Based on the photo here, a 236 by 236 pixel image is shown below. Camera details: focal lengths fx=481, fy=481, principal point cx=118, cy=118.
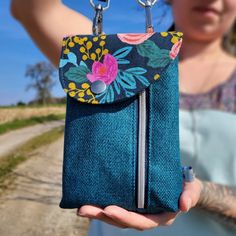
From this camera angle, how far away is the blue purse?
971 mm

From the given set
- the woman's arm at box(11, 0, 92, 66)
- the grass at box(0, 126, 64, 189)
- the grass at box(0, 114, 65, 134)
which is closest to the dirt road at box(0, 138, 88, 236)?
the grass at box(0, 126, 64, 189)

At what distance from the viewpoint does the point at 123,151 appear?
969 mm

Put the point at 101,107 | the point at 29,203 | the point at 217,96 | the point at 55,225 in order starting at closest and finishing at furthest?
1. the point at 101,107
2. the point at 217,96
3. the point at 55,225
4. the point at 29,203

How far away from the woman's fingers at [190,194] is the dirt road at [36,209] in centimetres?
384

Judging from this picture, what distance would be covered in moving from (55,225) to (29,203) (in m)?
1.00

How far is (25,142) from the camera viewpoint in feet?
40.5

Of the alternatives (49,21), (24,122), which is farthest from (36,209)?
(24,122)

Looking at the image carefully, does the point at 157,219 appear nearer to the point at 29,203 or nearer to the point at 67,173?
the point at 67,173

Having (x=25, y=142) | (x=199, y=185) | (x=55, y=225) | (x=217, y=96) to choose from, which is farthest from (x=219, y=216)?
(x=25, y=142)

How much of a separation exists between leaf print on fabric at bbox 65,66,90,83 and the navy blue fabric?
0.20 feet

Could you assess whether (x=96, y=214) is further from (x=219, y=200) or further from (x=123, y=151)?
(x=219, y=200)

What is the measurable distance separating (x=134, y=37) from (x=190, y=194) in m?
0.36

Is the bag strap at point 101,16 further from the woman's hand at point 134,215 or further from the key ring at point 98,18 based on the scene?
the woman's hand at point 134,215

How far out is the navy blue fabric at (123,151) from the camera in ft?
3.17
